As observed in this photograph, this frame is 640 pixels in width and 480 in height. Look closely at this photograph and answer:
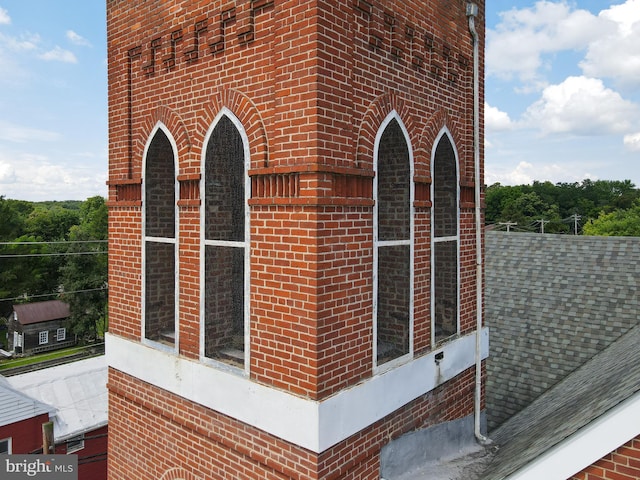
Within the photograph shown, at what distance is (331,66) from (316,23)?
36 centimetres

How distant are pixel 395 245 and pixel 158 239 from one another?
267 centimetres

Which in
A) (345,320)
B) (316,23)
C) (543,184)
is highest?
(543,184)

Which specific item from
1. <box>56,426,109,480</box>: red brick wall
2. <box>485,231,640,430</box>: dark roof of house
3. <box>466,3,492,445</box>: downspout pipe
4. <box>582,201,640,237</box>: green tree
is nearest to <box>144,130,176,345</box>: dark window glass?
<box>466,3,492,445</box>: downspout pipe

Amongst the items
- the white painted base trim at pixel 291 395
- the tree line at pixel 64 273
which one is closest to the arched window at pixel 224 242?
the white painted base trim at pixel 291 395

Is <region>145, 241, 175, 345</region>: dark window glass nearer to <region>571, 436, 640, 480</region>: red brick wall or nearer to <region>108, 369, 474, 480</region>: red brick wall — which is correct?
<region>108, 369, 474, 480</region>: red brick wall

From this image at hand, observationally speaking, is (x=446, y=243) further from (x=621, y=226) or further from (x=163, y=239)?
(x=621, y=226)

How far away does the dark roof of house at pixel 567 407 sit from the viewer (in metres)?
3.99

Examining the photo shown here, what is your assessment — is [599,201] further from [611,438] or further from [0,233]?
[611,438]

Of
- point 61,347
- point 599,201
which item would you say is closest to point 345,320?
point 61,347

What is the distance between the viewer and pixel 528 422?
6.38 m

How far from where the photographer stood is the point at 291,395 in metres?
4.13

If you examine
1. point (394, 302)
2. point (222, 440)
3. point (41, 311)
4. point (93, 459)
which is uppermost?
point (394, 302)

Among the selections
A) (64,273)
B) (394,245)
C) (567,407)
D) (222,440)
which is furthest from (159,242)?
(64,273)

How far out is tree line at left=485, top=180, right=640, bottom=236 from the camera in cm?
7681
